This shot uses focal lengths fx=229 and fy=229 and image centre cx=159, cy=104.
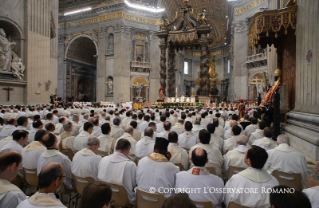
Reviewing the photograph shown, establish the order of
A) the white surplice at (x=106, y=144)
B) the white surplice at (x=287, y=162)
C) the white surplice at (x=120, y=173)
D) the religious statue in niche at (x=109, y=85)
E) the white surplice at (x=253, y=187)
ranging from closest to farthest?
the white surplice at (x=253, y=187)
the white surplice at (x=120, y=173)
the white surplice at (x=287, y=162)
the white surplice at (x=106, y=144)
the religious statue in niche at (x=109, y=85)

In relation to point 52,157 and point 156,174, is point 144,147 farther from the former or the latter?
point 52,157

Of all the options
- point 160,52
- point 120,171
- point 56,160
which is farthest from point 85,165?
point 160,52

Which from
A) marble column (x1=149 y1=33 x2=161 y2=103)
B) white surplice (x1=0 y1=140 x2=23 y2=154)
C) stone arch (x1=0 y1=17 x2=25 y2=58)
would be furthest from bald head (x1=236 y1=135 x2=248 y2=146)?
marble column (x1=149 y1=33 x2=161 y2=103)

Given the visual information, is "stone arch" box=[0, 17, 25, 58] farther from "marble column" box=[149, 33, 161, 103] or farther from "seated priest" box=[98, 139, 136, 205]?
"marble column" box=[149, 33, 161, 103]

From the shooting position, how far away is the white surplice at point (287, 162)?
11.8 ft

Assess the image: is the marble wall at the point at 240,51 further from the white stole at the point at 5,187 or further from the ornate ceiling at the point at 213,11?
the white stole at the point at 5,187

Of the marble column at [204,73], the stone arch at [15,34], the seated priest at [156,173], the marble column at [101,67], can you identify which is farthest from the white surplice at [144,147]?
the marble column at [101,67]

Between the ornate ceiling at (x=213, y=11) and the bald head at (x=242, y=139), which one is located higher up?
the ornate ceiling at (x=213, y=11)

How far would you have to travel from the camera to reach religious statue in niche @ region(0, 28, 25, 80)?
15.4 m

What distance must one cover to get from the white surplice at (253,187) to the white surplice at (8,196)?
93.3 inches

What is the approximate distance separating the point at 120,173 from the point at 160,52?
30.1 meters

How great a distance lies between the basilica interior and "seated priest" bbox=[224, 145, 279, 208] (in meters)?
2.17

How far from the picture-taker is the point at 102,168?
3568mm

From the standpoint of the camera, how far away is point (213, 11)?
38375 mm
